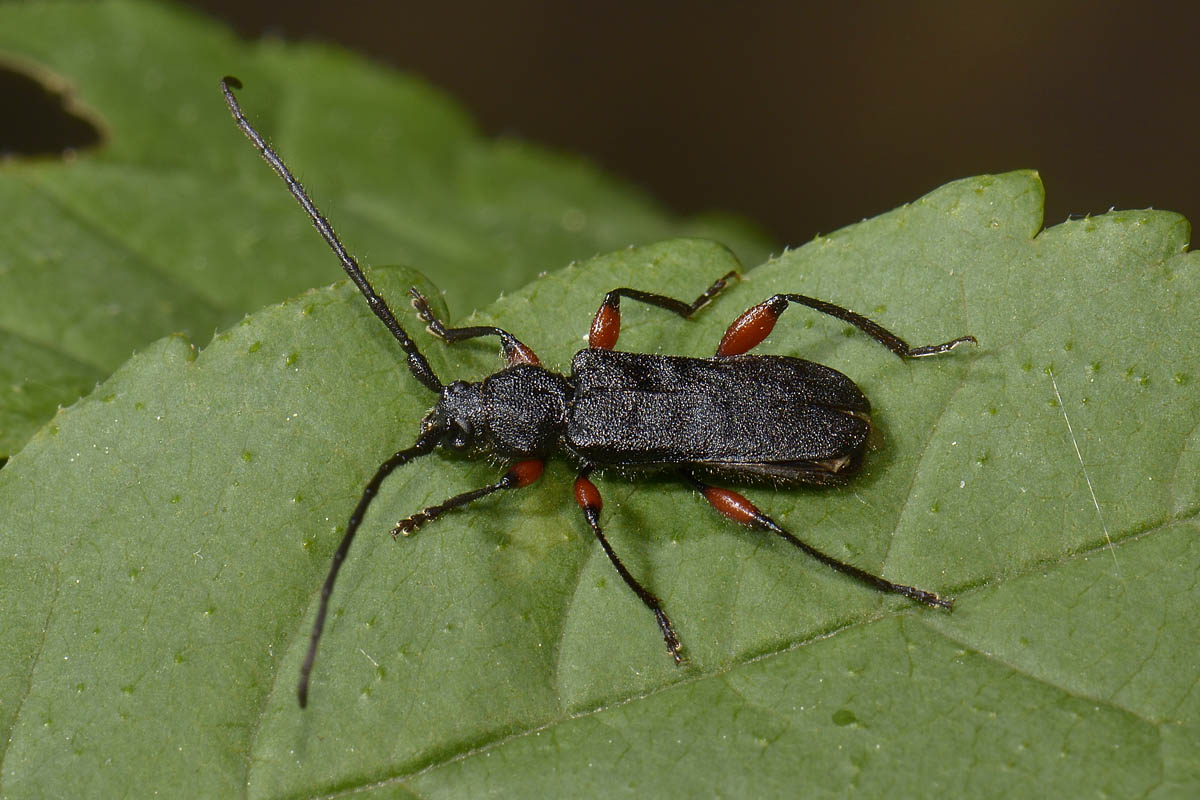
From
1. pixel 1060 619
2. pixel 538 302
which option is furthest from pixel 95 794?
pixel 1060 619

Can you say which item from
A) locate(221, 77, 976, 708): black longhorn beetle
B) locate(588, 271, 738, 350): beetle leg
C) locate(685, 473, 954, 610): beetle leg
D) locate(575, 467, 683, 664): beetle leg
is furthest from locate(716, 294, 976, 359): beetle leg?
locate(575, 467, 683, 664): beetle leg

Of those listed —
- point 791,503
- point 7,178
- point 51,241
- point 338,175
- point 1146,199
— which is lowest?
point 791,503

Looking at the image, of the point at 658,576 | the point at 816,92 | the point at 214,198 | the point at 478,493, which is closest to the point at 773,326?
the point at 658,576

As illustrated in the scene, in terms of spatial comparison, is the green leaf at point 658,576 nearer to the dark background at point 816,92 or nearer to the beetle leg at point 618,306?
the beetle leg at point 618,306

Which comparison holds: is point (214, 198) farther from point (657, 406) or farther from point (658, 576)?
point (658, 576)

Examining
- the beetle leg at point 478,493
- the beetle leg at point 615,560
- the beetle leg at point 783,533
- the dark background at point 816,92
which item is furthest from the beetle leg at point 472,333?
the dark background at point 816,92

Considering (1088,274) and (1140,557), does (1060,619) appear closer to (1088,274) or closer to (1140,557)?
(1140,557)
